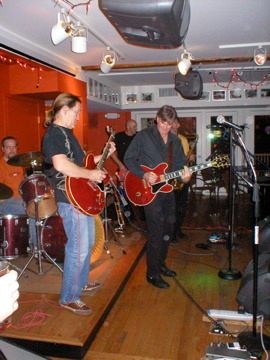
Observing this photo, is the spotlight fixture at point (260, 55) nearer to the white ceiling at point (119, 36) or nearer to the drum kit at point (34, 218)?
the white ceiling at point (119, 36)

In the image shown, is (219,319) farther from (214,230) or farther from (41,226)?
(214,230)

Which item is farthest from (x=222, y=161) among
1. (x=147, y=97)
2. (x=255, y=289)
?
(x=147, y=97)

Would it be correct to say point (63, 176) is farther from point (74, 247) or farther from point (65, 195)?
point (74, 247)

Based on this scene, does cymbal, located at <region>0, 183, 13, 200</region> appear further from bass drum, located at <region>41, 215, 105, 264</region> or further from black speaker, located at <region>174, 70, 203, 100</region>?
black speaker, located at <region>174, 70, 203, 100</region>

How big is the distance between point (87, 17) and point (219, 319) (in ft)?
10.7

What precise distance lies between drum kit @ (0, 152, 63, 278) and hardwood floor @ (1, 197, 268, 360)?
1.19ft

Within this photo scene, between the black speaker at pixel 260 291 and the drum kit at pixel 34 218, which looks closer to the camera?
the black speaker at pixel 260 291

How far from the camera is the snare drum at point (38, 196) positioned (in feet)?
11.6

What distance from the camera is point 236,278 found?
3.74m

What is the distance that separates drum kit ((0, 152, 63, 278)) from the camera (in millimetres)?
3576

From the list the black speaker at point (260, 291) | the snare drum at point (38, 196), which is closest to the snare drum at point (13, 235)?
the snare drum at point (38, 196)

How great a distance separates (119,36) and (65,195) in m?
2.79

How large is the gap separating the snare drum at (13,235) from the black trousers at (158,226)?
1.40 m

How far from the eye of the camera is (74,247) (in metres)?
2.69
